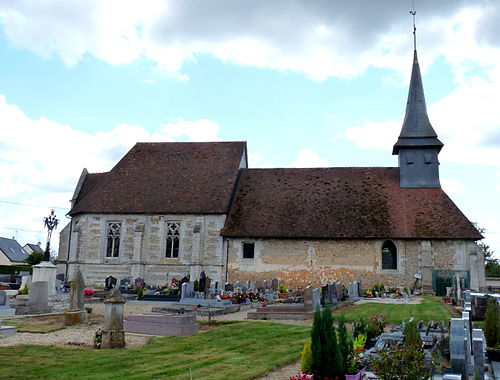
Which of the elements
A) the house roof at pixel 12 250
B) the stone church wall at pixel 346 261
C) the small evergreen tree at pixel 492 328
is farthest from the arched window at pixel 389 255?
the house roof at pixel 12 250

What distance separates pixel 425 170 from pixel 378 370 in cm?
2668

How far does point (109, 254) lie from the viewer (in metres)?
32.0

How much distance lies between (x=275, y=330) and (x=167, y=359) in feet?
16.9

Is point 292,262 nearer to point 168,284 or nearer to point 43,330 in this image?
point 168,284

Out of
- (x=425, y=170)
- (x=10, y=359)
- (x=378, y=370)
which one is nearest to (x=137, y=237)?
(x=425, y=170)

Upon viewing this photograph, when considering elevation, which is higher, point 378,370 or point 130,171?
point 130,171

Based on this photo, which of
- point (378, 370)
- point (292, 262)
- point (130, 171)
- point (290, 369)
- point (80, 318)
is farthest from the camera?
point (130, 171)

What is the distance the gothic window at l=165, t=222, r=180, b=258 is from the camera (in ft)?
102

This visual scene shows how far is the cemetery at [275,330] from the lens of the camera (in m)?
7.71

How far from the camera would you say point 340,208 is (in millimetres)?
30531

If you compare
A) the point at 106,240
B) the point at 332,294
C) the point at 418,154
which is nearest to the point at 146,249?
the point at 106,240

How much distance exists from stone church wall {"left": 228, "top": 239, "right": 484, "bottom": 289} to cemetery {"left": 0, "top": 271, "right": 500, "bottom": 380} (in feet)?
5.30

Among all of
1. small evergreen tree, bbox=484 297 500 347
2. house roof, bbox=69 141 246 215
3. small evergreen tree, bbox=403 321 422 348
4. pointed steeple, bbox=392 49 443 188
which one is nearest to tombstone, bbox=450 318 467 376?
small evergreen tree, bbox=403 321 422 348

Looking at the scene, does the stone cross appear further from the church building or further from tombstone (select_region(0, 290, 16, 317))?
the church building
